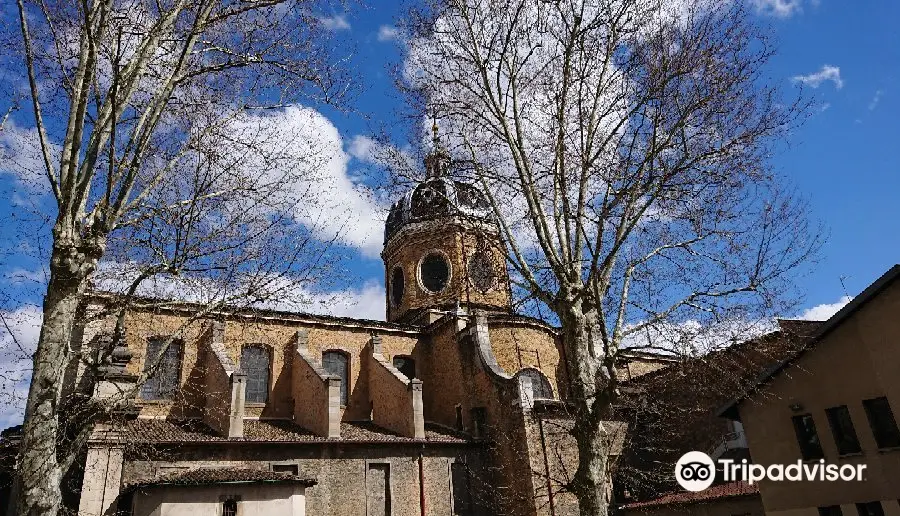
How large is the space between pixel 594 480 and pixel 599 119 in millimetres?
5506

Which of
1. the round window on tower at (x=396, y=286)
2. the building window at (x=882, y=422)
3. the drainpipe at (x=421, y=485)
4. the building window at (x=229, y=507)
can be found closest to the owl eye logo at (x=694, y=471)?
the building window at (x=882, y=422)

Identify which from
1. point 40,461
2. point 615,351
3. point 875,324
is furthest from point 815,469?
point 40,461

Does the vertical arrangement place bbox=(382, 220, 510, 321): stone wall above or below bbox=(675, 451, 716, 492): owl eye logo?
above

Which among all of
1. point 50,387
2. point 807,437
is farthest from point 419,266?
point 50,387

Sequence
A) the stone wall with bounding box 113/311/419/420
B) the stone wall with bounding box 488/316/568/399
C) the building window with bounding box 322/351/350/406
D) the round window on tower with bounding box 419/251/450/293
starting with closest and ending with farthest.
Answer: the stone wall with bounding box 113/311/419/420 → the building window with bounding box 322/351/350/406 → the stone wall with bounding box 488/316/568/399 → the round window on tower with bounding box 419/251/450/293

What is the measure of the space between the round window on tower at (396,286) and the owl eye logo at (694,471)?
1455 cm

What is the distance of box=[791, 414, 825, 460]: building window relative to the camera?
48.7 ft

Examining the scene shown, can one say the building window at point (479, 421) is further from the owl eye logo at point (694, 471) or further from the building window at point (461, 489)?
the owl eye logo at point (694, 471)

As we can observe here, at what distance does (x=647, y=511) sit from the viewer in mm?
20734

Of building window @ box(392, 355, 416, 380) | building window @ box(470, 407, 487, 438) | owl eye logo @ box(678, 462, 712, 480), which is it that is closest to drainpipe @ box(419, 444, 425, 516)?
Answer: building window @ box(470, 407, 487, 438)

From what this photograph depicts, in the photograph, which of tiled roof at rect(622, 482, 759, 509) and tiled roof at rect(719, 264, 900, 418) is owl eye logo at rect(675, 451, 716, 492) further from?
tiled roof at rect(719, 264, 900, 418)

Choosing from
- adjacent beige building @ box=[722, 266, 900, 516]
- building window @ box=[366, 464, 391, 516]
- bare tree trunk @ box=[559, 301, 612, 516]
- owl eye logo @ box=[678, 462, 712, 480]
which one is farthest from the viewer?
owl eye logo @ box=[678, 462, 712, 480]

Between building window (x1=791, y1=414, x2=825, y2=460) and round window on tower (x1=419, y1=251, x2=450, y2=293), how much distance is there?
15.9 m

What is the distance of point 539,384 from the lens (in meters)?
24.1
